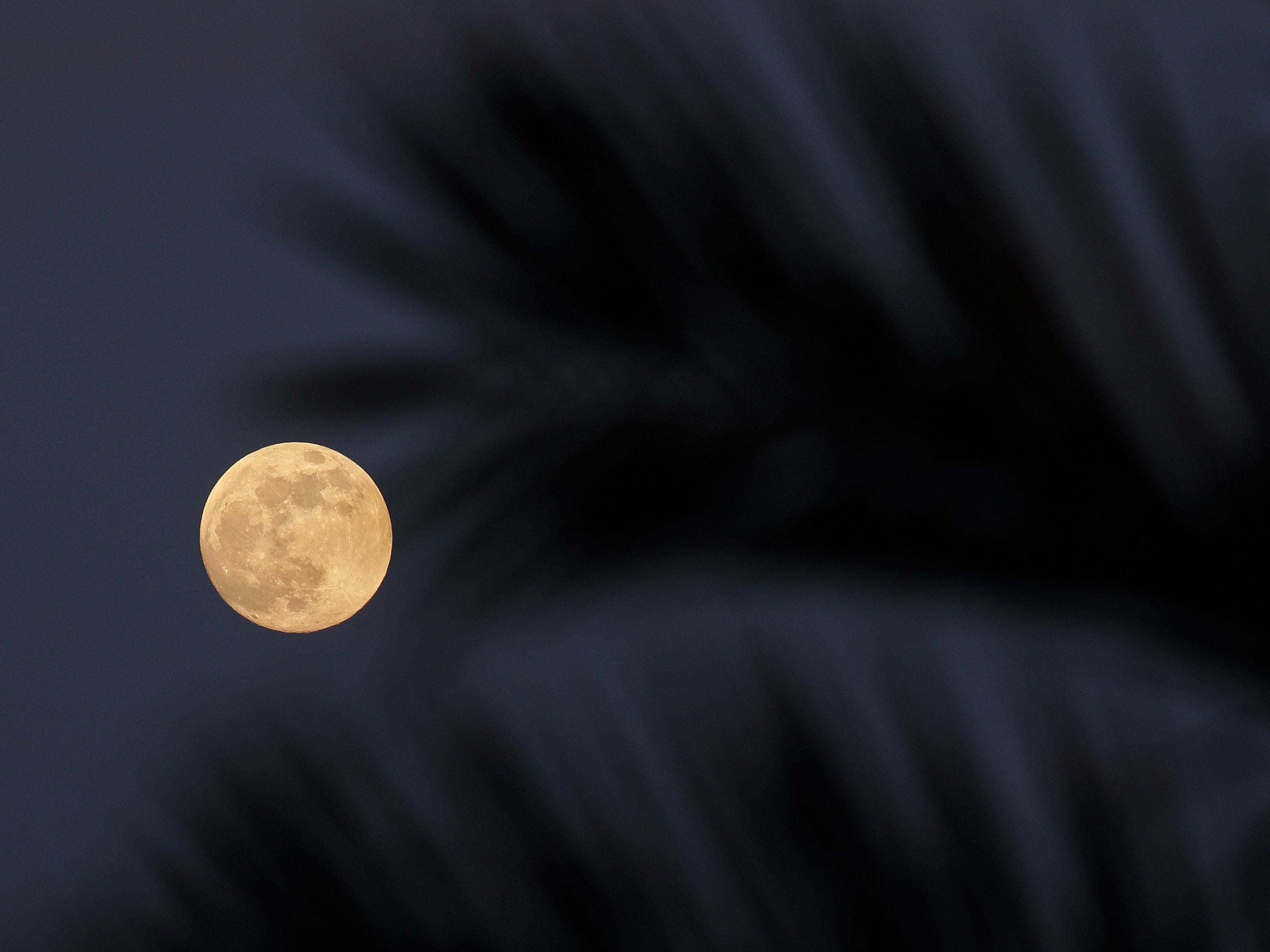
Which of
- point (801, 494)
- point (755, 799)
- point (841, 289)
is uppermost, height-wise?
point (841, 289)

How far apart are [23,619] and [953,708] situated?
2.93 meters

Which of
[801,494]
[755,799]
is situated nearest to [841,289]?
[801,494]

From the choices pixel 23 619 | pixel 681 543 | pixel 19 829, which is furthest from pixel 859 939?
pixel 23 619

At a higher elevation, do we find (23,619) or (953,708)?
(23,619)

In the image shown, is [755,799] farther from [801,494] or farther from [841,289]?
[841,289]

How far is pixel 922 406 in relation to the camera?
3.01ft

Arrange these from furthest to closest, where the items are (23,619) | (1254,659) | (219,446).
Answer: (23,619)
(219,446)
(1254,659)

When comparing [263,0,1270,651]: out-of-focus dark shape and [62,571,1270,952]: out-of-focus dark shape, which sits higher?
[263,0,1270,651]: out-of-focus dark shape

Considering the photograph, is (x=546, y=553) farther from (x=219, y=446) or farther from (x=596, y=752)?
(x=219, y=446)

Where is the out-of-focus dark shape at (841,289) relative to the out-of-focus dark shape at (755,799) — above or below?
above

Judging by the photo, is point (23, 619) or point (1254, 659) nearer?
point (1254, 659)

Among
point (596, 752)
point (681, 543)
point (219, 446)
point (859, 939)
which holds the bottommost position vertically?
point (859, 939)

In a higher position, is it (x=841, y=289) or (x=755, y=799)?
(x=841, y=289)

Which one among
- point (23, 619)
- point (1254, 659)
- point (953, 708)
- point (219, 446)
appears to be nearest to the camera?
point (1254, 659)
